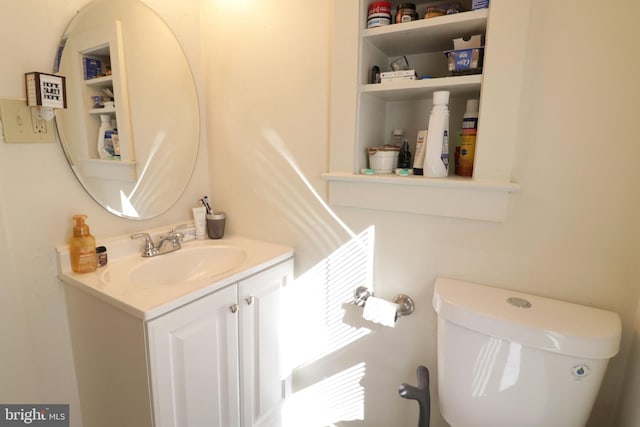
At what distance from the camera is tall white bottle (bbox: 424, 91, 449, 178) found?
917 mm

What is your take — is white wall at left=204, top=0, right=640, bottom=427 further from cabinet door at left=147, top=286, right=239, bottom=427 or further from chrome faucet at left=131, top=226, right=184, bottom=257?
cabinet door at left=147, top=286, right=239, bottom=427

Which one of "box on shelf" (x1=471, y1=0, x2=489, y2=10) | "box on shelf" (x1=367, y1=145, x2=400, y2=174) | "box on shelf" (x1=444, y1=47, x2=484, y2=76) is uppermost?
"box on shelf" (x1=471, y1=0, x2=489, y2=10)

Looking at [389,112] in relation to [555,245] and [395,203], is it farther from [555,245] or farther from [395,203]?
[555,245]

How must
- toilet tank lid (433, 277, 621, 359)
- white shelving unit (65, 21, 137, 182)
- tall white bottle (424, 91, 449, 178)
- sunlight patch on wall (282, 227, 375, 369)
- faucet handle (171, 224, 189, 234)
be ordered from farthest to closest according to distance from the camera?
faucet handle (171, 224, 189, 234) < sunlight patch on wall (282, 227, 375, 369) < white shelving unit (65, 21, 137, 182) < tall white bottle (424, 91, 449, 178) < toilet tank lid (433, 277, 621, 359)

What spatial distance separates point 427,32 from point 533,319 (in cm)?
83

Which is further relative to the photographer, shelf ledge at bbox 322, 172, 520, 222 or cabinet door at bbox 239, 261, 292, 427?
cabinet door at bbox 239, 261, 292, 427

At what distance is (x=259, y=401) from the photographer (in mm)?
1189

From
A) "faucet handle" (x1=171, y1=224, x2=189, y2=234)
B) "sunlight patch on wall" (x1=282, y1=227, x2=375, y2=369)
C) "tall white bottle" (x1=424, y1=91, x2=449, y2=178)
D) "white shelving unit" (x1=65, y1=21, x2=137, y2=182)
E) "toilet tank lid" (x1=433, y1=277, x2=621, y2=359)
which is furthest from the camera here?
"faucet handle" (x1=171, y1=224, x2=189, y2=234)

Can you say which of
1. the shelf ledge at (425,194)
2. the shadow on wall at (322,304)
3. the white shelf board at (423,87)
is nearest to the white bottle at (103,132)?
the shadow on wall at (322,304)

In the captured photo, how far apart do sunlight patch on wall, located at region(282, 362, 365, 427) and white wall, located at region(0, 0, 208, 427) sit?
2.65 ft

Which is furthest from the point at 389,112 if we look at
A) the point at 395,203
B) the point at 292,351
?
the point at 292,351

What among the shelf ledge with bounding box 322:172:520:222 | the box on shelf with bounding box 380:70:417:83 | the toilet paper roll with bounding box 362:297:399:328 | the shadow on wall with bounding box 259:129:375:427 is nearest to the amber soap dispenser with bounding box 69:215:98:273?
the shadow on wall with bounding box 259:129:375:427

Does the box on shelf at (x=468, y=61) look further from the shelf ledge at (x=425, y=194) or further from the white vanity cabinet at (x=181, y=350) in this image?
the white vanity cabinet at (x=181, y=350)

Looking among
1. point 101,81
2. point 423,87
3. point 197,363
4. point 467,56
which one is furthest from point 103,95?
point 467,56
